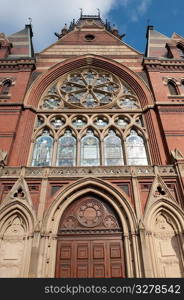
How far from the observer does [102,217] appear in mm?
8719

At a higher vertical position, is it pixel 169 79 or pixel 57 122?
pixel 169 79

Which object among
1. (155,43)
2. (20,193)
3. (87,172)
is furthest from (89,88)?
(20,193)

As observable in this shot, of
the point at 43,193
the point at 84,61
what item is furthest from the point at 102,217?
the point at 84,61

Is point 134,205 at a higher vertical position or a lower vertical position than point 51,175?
lower

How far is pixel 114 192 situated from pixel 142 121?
4.69m

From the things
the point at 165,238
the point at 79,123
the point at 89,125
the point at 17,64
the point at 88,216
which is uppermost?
the point at 17,64

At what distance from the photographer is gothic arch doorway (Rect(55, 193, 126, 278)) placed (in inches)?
300

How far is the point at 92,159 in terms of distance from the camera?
1082cm

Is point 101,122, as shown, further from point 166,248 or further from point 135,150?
point 166,248

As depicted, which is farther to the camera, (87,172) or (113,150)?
(113,150)

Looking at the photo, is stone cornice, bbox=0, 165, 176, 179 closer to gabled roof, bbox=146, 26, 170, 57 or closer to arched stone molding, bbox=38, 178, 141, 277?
arched stone molding, bbox=38, 178, 141, 277

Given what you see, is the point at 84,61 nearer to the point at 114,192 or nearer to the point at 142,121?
the point at 142,121

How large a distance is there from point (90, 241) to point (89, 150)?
4.25 metres

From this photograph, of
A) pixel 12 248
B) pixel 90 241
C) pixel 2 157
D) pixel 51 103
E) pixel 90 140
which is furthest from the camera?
pixel 51 103
